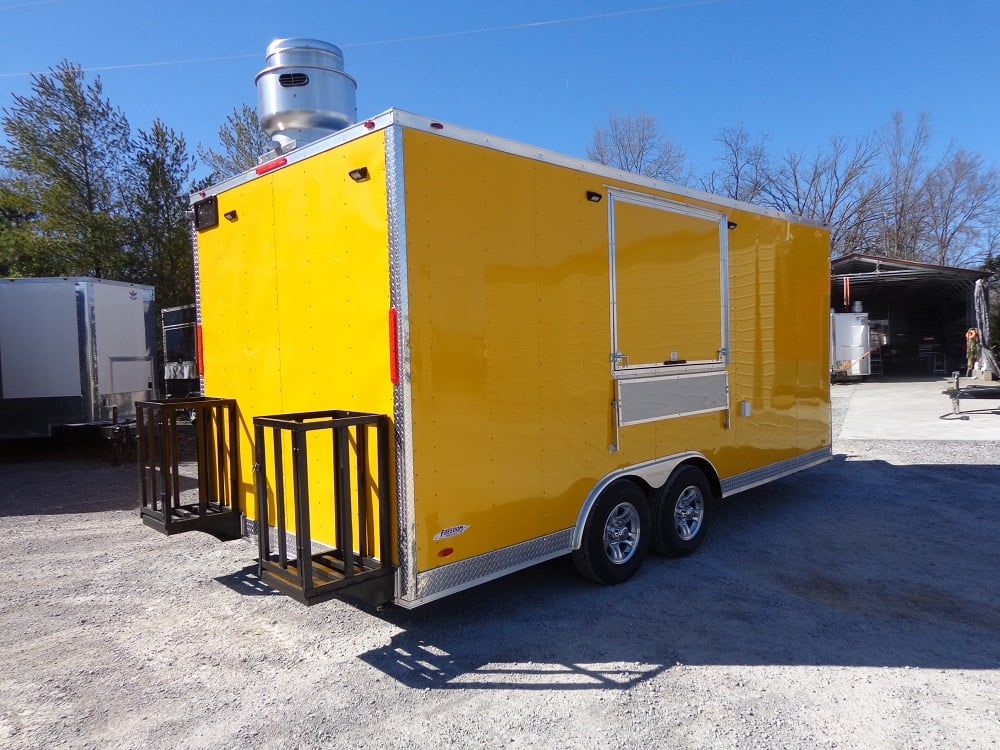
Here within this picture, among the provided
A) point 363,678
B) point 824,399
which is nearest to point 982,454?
point 824,399

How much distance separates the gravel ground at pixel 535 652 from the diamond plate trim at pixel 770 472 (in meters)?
0.44

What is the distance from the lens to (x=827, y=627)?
12.9ft

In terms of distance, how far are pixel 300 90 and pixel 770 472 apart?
4.88m

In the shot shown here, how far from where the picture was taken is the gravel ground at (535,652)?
9.74 ft

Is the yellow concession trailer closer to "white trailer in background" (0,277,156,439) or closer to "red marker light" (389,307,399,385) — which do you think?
"red marker light" (389,307,399,385)

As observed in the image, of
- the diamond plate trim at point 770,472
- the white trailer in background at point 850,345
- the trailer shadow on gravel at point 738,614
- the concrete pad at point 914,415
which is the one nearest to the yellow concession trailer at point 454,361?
the diamond plate trim at point 770,472

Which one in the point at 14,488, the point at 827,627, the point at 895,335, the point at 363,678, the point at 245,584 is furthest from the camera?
the point at 895,335

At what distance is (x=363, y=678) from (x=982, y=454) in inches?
369

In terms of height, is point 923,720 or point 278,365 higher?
point 278,365

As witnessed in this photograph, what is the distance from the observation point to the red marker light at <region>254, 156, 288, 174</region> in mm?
4027

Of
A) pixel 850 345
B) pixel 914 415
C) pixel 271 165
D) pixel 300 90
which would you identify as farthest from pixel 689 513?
pixel 850 345

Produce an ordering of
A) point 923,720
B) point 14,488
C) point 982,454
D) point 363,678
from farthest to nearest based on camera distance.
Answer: point 982,454
point 14,488
point 363,678
point 923,720

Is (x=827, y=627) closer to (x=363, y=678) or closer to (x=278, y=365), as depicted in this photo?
(x=363, y=678)

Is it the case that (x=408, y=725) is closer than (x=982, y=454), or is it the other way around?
(x=408, y=725)
